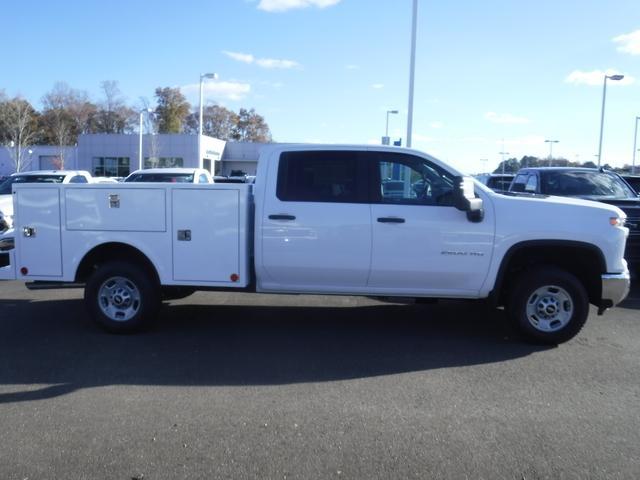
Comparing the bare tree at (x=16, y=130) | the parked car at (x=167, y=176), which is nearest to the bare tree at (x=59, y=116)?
the bare tree at (x=16, y=130)

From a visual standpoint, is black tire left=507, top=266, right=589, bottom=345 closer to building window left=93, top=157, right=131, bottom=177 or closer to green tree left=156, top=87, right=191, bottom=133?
building window left=93, top=157, right=131, bottom=177

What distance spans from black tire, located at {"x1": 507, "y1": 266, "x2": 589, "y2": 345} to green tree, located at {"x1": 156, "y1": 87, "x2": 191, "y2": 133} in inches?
3518

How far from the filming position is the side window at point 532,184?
10631 mm

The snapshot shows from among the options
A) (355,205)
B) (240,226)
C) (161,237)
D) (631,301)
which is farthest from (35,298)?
(631,301)

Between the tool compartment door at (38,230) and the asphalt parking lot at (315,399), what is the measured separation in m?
0.79

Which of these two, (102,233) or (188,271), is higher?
(102,233)

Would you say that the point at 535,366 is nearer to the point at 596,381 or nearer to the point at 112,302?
the point at 596,381

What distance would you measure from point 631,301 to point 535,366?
4053mm

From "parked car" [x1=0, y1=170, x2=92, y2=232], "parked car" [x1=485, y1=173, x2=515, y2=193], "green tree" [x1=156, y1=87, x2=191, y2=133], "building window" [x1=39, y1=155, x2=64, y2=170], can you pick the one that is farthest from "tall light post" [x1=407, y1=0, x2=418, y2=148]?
"green tree" [x1=156, y1=87, x2=191, y2=133]

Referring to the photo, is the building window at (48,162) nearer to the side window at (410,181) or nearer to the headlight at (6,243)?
the headlight at (6,243)

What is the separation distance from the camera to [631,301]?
8.66 meters

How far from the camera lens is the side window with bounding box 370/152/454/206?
6.10 meters

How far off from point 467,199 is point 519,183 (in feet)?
20.7

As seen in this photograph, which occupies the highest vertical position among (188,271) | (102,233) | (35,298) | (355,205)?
(355,205)
